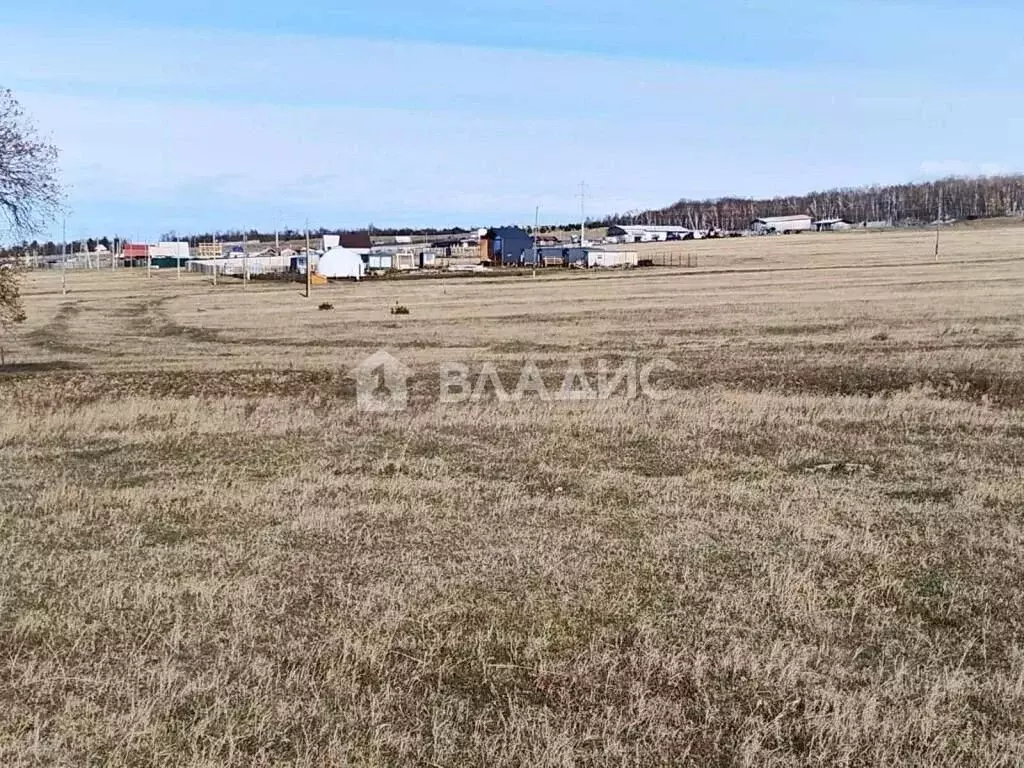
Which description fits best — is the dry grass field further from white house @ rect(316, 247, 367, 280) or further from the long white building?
the long white building

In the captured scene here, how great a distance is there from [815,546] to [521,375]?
14.7m

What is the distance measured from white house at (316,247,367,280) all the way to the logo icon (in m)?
70.8

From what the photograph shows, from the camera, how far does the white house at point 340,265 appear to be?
9719 cm

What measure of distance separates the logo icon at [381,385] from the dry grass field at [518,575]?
486 millimetres

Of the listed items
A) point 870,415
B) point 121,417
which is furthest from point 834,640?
point 121,417

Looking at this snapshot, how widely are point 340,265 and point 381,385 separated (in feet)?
256

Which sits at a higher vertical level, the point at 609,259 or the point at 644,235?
the point at 644,235

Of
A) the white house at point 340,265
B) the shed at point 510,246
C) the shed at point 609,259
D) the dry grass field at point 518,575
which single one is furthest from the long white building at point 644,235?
the dry grass field at point 518,575

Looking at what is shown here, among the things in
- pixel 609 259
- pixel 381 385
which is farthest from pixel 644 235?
pixel 381 385

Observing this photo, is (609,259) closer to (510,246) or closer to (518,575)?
(510,246)

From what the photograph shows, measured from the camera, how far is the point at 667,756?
523cm

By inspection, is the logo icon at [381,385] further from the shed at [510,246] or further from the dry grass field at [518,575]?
the shed at [510,246]

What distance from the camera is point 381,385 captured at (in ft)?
72.2

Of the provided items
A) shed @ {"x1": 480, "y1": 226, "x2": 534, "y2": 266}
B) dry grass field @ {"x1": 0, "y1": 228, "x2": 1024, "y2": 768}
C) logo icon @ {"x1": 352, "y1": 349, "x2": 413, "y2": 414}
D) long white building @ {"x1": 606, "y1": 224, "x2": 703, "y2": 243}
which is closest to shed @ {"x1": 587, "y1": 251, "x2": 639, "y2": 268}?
shed @ {"x1": 480, "y1": 226, "x2": 534, "y2": 266}
